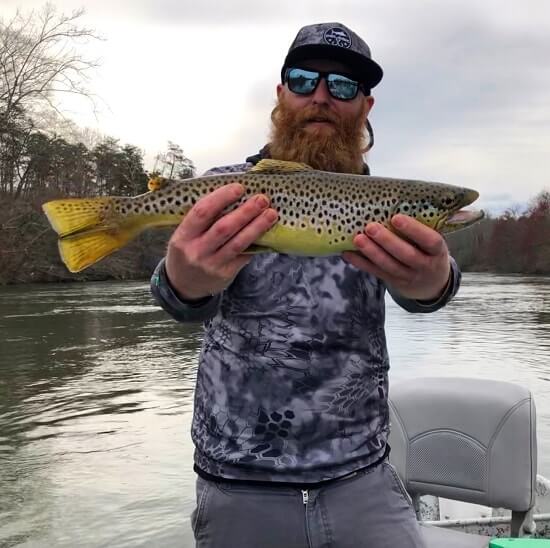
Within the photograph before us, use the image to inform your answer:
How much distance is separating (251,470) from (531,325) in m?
22.9

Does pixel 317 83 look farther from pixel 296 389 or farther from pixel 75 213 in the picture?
pixel 296 389

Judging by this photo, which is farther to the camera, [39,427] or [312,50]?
[39,427]

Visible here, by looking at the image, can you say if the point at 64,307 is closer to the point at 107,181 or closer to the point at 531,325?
the point at 531,325

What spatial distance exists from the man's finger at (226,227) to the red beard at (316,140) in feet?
2.58

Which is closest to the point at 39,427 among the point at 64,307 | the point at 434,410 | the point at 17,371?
the point at 17,371

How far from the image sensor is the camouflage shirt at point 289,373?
2445 millimetres

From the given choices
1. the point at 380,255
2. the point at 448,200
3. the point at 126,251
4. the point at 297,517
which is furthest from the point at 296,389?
the point at 126,251

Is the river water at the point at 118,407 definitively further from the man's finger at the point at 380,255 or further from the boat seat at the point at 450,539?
the man's finger at the point at 380,255

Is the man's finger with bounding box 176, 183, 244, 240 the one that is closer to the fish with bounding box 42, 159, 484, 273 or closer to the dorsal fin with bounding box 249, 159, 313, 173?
the fish with bounding box 42, 159, 484, 273

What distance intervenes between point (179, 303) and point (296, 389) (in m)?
0.54

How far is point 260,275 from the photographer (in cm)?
260

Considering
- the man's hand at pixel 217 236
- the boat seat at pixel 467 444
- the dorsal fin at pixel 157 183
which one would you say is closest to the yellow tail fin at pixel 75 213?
the dorsal fin at pixel 157 183

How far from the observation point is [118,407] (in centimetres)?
1088

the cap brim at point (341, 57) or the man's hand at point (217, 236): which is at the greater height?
the cap brim at point (341, 57)
